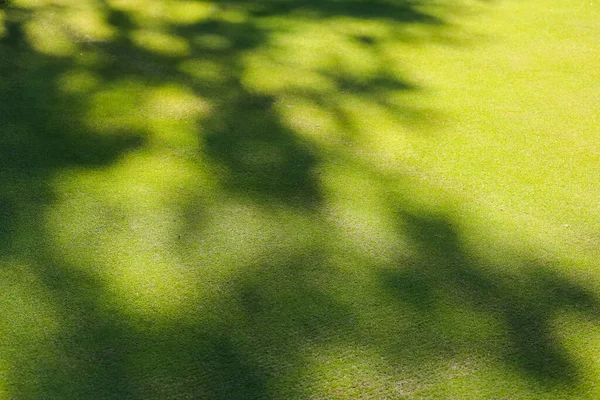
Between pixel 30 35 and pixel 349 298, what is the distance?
2264 mm

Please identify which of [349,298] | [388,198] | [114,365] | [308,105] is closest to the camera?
[114,365]

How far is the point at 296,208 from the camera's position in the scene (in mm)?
2385

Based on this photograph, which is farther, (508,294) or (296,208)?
(296,208)

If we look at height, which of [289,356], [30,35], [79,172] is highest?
[30,35]

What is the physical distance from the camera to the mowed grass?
1.84 m

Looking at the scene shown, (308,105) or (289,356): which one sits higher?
(308,105)

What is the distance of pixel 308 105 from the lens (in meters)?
3.02

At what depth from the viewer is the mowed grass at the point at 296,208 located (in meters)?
1.84

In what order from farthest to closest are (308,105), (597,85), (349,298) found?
(597,85) < (308,105) < (349,298)

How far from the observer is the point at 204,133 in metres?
2.79

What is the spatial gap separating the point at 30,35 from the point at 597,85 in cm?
253

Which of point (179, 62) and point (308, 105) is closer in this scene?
point (308, 105)

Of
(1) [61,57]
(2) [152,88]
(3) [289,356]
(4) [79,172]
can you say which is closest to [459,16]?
(2) [152,88]

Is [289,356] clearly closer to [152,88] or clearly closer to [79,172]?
[79,172]
